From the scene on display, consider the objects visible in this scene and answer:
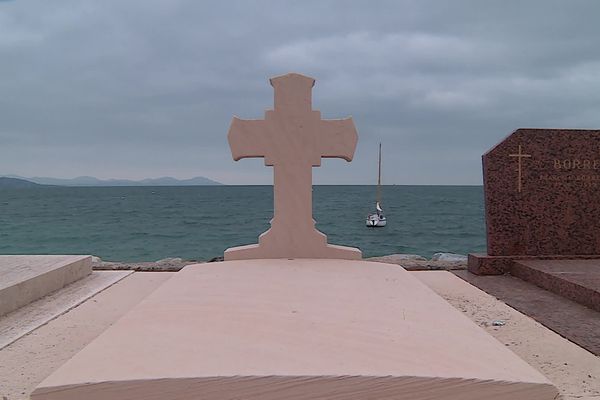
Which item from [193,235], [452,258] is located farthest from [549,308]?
[193,235]

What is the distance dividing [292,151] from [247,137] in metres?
0.46

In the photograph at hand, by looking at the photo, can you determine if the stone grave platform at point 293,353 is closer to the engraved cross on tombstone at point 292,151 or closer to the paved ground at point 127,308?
the paved ground at point 127,308

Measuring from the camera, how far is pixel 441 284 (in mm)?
5738

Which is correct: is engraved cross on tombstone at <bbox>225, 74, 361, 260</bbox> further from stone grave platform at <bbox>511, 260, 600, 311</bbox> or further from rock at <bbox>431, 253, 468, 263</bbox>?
rock at <bbox>431, 253, 468, 263</bbox>

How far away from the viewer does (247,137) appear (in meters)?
5.18

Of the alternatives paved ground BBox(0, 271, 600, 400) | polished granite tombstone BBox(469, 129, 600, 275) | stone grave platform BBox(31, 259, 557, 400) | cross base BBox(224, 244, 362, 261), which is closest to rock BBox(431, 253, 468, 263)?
polished granite tombstone BBox(469, 129, 600, 275)

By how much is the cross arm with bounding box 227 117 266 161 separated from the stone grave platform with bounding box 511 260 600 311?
10.5 feet

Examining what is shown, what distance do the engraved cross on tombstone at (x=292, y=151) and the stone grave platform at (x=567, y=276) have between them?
7.22 ft

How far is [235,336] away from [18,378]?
4.48 feet

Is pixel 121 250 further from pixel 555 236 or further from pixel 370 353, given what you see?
pixel 370 353

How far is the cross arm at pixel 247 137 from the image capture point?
5.16 m

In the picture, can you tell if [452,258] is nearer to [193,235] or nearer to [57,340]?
[57,340]

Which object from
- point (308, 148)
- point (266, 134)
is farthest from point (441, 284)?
point (266, 134)

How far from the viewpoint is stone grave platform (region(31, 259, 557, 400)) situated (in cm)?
231
